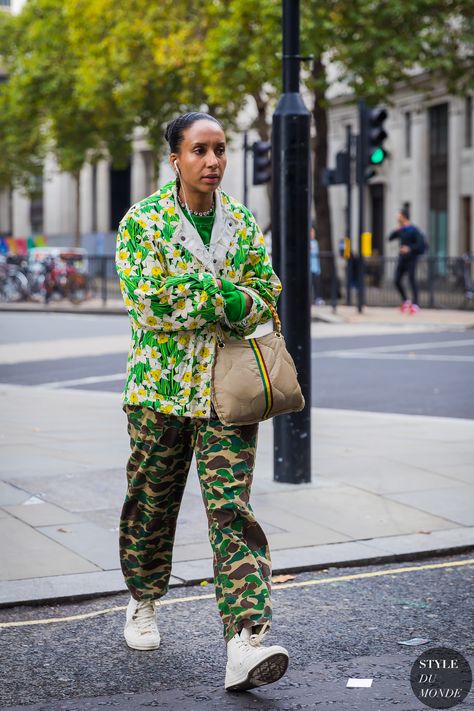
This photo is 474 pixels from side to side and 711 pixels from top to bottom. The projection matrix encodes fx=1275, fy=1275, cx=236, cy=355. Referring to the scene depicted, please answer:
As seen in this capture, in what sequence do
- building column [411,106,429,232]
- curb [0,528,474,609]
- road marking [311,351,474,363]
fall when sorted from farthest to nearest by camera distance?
1. building column [411,106,429,232]
2. road marking [311,351,474,363]
3. curb [0,528,474,609]

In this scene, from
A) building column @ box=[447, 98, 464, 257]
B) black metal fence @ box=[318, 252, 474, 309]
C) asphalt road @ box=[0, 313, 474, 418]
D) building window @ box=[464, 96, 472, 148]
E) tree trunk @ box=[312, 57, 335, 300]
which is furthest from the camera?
building column @ box=[447, 98, 464, 257]

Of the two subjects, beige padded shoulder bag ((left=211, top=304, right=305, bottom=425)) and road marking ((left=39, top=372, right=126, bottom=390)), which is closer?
beige padded shoulder bag ((left=211, top=304, right=305, bottom=425))

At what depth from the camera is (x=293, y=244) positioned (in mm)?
6941

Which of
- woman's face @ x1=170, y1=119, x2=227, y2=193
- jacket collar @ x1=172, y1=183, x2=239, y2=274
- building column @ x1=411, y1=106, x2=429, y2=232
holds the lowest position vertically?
jacket collar @ x1=172, y1=183, x2=239, y2=274

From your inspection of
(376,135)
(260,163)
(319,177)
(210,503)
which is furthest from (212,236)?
(319,177)

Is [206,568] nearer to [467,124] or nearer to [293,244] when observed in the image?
[293,244]

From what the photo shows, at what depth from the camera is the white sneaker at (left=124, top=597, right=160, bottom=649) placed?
14.1ft

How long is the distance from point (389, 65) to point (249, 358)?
77.4 ft

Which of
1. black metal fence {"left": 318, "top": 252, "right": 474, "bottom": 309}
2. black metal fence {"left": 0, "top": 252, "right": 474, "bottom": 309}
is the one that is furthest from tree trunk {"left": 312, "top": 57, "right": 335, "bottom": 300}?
black metal fence {"left": 318, "top": 252, "right": 474, "bottom": 309}

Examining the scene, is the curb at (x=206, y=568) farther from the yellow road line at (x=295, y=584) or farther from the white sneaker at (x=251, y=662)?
the white sneaker at (x=251, y=662)

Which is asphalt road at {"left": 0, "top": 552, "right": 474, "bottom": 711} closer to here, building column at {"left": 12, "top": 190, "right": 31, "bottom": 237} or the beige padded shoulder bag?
the beige padded shoulder bag

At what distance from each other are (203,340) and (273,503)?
2.76 m

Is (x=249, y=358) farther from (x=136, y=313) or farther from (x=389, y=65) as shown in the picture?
(x=389, y=65)

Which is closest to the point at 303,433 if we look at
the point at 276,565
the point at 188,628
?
the point at 276,565
